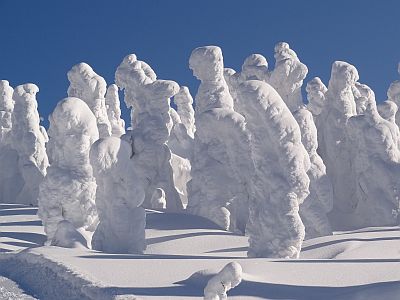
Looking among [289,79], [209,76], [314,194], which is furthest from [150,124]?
Answer: [314,194]

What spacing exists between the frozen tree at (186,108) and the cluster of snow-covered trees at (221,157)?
6.55 meters

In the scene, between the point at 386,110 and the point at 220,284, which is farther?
the point at 386,110

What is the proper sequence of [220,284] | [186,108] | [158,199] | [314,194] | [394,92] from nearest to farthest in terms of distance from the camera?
[220,284] < [314,194] < [158,199] < [394,92] < [186,108]

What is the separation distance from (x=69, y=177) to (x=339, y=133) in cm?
1367

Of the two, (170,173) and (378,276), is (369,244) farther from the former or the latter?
(170,173)

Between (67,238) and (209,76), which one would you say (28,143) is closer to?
(209,76)

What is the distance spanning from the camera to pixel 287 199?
15695 millimetres

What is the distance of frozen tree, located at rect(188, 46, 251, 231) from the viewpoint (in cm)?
2345

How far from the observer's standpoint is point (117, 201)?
1658cm

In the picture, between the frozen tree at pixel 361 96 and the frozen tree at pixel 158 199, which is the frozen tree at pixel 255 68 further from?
the frozen tree at pixel 158 199

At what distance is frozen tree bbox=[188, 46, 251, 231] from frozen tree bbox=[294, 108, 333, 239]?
2107 mm

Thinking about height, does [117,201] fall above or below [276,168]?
below

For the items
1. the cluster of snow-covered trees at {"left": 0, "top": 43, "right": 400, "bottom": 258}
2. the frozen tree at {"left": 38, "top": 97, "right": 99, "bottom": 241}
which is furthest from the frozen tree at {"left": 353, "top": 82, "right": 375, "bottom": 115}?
the frozen tree at {"left": 38, "top": 97, "right": 99, "bottom": 241}

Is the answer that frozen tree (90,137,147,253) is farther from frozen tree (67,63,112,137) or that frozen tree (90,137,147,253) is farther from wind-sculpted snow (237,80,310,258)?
frozen tree (67,63,112,137)
